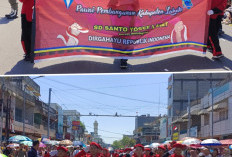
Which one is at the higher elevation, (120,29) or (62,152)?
(120,29)

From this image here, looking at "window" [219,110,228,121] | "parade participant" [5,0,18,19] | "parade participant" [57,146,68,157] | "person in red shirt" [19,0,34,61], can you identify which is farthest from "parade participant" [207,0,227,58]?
"window" [219,110,228,121]

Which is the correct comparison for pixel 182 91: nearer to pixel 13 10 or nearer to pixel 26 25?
pixel 13 10

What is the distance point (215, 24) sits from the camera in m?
9.43

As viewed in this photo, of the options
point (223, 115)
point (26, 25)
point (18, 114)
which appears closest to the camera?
point (26, 25)

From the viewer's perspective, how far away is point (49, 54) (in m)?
8.98

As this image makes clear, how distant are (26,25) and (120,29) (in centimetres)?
211

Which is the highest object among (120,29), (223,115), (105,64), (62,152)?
(120,29)

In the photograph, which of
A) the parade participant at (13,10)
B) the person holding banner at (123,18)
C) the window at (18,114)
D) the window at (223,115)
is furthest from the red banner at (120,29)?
the window at (18,114)

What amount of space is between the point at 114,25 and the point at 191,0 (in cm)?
176

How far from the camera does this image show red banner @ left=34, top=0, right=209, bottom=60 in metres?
8.97

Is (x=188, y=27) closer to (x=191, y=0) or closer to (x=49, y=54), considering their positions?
(x=191, y=0)

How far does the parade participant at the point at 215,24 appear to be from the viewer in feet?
29.6

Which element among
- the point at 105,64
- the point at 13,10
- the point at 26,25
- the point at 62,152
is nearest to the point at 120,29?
the point at 105,64

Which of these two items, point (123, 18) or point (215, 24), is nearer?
point (123, 18)
